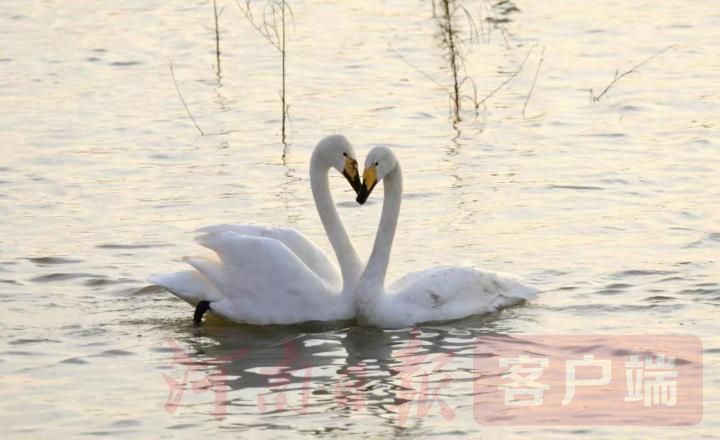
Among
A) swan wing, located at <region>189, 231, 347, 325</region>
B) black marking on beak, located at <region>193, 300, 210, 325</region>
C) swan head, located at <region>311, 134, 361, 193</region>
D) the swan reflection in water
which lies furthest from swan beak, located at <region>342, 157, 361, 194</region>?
black marking on beak, located at <region>193, 300, 210, 325</region>

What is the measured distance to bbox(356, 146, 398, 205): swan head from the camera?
9.97 meters

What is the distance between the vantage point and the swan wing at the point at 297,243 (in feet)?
33.6

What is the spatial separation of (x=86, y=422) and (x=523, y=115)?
8088mm

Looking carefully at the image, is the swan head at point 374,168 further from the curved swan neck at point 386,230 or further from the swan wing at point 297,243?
the swan wing at point 297,243

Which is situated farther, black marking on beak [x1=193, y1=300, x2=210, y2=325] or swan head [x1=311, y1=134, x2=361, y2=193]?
swan head [x1=311, y1=134, x2=361, y2=193]

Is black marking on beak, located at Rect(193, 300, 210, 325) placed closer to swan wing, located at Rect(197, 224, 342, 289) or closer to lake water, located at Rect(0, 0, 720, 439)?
lake water, located at Rect(0, 0, 720, 439)

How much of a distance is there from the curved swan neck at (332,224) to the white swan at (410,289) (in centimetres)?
18

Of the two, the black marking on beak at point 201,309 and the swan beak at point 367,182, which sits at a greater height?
the swan beak at point 367,182

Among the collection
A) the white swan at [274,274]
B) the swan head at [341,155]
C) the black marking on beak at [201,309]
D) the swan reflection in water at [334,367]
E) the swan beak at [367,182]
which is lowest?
the swan reflection in water at [334,367]

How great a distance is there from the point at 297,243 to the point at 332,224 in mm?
272

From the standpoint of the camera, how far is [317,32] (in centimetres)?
1914

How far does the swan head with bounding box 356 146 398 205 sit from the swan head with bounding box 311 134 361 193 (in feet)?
0.85

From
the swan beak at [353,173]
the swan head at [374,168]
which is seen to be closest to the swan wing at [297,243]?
the swan beak at [353,173]

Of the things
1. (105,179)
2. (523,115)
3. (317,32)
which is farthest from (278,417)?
(317,32)
